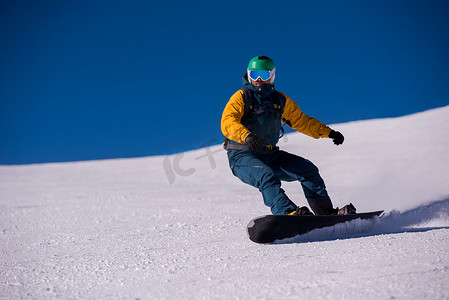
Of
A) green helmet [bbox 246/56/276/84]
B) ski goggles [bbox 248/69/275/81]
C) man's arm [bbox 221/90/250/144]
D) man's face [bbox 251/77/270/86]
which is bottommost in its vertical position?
man's arm [bbox 221/90/250/144]

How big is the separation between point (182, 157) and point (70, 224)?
41.3ft

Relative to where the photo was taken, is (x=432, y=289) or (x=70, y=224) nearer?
(x=432, y=289)

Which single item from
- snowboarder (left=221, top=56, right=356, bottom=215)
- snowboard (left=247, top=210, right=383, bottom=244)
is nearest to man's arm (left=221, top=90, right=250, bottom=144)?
snowboarder (left=221, top=56, right=356, bottom=215)

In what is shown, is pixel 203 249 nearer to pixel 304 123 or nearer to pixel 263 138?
pixel 263 138

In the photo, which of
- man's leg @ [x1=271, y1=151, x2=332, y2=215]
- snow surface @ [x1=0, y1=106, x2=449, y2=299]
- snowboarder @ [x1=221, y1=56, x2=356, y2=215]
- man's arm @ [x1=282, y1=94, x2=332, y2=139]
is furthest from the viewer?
man's arm @ [x1=282, y1=94, x2=332, y2=139]

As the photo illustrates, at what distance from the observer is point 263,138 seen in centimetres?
454

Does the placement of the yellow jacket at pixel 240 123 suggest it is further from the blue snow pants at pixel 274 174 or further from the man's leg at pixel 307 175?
the man's leg at pixel 307 175

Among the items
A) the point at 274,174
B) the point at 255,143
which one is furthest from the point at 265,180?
the point at 255,143

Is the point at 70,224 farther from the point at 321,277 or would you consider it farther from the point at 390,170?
the point at 390,170

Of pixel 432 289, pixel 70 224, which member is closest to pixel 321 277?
pixel 432 289

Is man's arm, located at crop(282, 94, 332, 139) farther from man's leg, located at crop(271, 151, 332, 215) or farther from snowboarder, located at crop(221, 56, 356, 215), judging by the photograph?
man's leg, located at crop(271, 151, 332, 215)

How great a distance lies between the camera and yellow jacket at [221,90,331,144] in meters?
4.13

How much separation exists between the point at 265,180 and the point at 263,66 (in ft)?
4.25

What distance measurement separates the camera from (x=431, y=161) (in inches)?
458
